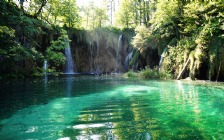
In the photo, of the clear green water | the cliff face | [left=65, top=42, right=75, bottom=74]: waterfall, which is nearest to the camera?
the clear green water

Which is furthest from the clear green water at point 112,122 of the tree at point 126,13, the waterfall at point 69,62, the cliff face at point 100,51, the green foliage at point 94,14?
the green foliage at point 94,14

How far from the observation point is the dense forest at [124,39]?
12.7 metres

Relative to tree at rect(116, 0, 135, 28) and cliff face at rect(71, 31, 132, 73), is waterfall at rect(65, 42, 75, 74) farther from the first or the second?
tree at rect(116, 0, 135, 28)

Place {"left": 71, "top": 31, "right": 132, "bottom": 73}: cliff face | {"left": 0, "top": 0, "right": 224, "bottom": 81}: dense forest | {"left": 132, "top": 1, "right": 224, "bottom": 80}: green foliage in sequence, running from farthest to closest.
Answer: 1. {"left": 71, "top": 31, "right": 132, "bottom": 73}: cliff face
2. {"left": 132, "top": 1, "right": 224, "bottom": 80}: green foliage
3. {"left": 0, "top": 0, "right": 224, "bottom": 81}: dense forest

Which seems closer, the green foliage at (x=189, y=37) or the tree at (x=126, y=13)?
the green foliage at (x=189, y=37)

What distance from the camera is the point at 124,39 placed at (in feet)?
116

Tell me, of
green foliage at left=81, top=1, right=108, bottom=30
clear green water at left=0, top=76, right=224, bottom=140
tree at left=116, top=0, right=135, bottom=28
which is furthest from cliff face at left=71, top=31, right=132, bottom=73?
clear green water at left=0, top=76, right=224, bottom=140

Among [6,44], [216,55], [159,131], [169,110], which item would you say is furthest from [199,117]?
[216,55]

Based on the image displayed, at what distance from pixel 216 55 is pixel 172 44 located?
677 cm

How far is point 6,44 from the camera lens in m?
11.2

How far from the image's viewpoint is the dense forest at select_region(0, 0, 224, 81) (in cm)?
1266

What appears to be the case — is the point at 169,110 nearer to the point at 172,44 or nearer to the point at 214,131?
the point at 214,131

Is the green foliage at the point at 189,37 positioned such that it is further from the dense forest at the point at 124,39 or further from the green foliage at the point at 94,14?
the green foliage at the point at 94,14

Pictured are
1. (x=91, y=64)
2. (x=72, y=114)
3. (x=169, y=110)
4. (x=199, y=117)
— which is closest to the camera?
(x=199, y=117)
